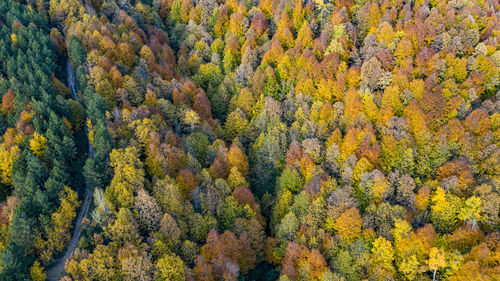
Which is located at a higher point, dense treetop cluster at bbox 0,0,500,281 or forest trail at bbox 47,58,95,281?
dense treetop cluster at bbox 0,0,500,281

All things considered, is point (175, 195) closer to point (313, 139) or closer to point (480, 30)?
point (313, 139)

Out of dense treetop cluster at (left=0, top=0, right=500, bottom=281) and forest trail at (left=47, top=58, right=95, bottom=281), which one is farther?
forest trail at (left=47, top=58, right=95, bottom=281)

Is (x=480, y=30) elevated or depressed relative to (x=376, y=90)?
elevated

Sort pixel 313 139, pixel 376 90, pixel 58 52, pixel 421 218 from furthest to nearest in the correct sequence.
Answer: pixel 58 52 → pixel 376 90 → pixel 313 139 → pixel 421 218

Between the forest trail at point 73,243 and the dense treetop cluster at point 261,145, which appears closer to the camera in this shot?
the dense treetop cluster at point 261,145

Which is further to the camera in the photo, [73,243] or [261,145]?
[261,145]

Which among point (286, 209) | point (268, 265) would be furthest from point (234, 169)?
point (268, 265)

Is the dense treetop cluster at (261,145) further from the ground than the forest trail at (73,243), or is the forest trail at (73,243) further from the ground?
the dense treetop cluster at (261,145)

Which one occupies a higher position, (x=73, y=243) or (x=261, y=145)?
(x=261, y=145)
